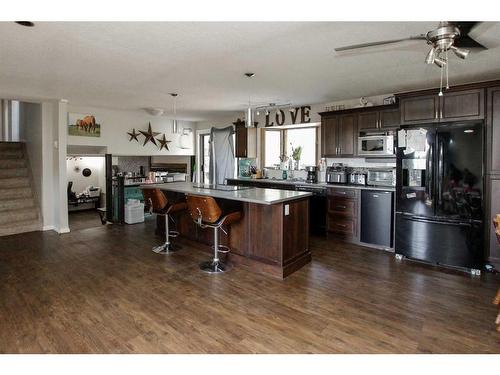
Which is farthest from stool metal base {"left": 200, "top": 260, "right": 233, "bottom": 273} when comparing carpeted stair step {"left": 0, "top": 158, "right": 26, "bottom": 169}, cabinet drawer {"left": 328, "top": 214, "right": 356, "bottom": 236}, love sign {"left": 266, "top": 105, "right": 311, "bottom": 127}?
carpeted stair step {"left": 0, "top": 158, "right": 26, "bottom": 169}

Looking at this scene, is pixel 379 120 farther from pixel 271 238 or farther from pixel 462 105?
pixel 271 238

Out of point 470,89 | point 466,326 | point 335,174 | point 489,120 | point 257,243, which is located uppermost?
point 470,89

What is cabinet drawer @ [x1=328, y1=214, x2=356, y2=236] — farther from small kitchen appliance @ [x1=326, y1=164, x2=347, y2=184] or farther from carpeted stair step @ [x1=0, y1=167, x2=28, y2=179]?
carpeted stair step @ [x1=0, y1=167, x2=28, y2=179]

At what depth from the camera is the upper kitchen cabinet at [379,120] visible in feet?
15.4

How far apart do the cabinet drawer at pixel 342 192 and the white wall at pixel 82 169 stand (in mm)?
5799

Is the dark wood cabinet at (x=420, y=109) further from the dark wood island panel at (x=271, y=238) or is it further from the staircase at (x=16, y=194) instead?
the staircase at (x=16, y=194)

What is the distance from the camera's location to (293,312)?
2707 mm

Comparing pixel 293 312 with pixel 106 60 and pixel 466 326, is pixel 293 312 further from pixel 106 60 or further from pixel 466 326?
pixel 106 60

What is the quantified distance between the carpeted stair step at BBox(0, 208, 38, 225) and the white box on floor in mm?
1647

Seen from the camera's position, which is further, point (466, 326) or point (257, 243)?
point (257, 243)

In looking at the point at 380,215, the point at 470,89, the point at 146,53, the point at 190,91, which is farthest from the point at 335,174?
the point at 146,53
